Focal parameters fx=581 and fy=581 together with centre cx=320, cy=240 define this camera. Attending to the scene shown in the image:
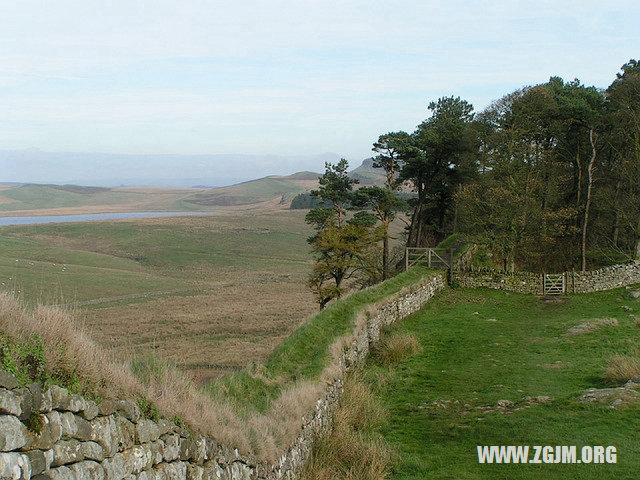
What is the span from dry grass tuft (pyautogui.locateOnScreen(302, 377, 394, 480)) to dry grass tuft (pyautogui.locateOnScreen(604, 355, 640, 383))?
238 inches

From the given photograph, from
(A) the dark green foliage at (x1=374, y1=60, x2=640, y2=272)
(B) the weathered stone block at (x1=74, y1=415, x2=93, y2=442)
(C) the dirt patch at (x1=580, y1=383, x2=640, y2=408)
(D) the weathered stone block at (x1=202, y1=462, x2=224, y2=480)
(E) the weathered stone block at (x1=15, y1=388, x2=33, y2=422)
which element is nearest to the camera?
(E) the weathered stone block at (x1=15, y1=388, x2=33, y2=422)

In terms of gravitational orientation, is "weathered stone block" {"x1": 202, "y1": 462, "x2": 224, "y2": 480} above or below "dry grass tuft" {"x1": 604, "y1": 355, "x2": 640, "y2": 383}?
above

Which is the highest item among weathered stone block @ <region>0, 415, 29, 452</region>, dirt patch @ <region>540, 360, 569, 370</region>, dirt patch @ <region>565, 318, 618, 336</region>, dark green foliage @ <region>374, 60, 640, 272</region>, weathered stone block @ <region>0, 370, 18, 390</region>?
dark green foliage @ <region>374, 60, 640, 272</region>

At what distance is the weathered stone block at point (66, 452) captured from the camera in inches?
197

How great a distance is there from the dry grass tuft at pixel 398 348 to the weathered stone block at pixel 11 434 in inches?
637

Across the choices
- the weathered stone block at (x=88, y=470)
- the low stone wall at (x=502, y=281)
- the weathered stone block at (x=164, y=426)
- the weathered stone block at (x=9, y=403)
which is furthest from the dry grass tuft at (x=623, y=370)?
the low stone wall at (x=502, y=281)

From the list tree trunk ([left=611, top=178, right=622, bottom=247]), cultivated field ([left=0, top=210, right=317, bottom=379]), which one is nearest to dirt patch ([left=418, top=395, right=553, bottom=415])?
cultivated field ([left=0, top=210, right=317, bottom=379])

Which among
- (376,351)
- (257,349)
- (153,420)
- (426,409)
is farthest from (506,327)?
(153,420)

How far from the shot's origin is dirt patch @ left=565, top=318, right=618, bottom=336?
21.9m

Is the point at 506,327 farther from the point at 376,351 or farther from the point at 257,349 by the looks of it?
the point at 257,349

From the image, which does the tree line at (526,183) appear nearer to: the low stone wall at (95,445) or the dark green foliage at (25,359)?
the low stone wall at (95,445)

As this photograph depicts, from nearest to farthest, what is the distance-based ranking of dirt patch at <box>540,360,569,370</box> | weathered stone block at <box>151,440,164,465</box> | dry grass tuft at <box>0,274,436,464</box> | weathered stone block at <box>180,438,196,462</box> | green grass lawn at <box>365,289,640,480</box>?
dry grass tuft at <box>0,274,436,464</box> → weathered stone block at <box>151,440,164,465</box> → weathered stone block at <box>180,438,196,462</box> → green grass lawn at <box>365,289,640,480</box> → dirt patch at <box>540,360,569,370</box>

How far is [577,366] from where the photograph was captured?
17219mm

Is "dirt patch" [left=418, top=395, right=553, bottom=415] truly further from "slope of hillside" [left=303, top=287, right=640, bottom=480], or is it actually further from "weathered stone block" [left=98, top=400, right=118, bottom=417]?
"weathered stone block" [left=98, top=400, right=118, bottom=417]
